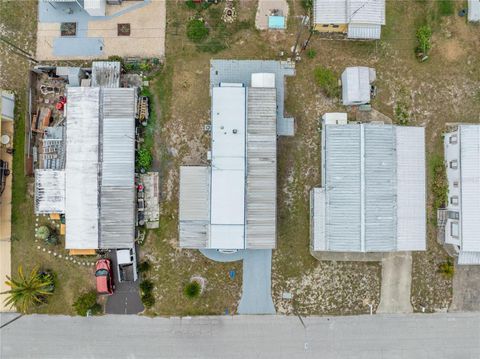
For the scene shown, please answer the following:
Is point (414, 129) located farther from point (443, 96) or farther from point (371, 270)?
point (371, 270)

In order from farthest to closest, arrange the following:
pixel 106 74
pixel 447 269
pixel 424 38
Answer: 1. pixel 424 38
2. pixel 447 269
3. pixel 106 74

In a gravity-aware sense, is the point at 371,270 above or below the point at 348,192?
below

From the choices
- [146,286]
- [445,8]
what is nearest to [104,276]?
[146,286]

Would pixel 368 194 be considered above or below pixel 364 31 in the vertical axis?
below

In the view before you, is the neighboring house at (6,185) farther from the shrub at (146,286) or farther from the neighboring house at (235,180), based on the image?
the neighboring house at (235,180)

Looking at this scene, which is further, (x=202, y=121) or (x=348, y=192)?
(x=202, y=121)

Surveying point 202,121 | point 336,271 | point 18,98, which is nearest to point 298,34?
point 202,121

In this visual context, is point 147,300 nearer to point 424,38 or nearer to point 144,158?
point 144,158
